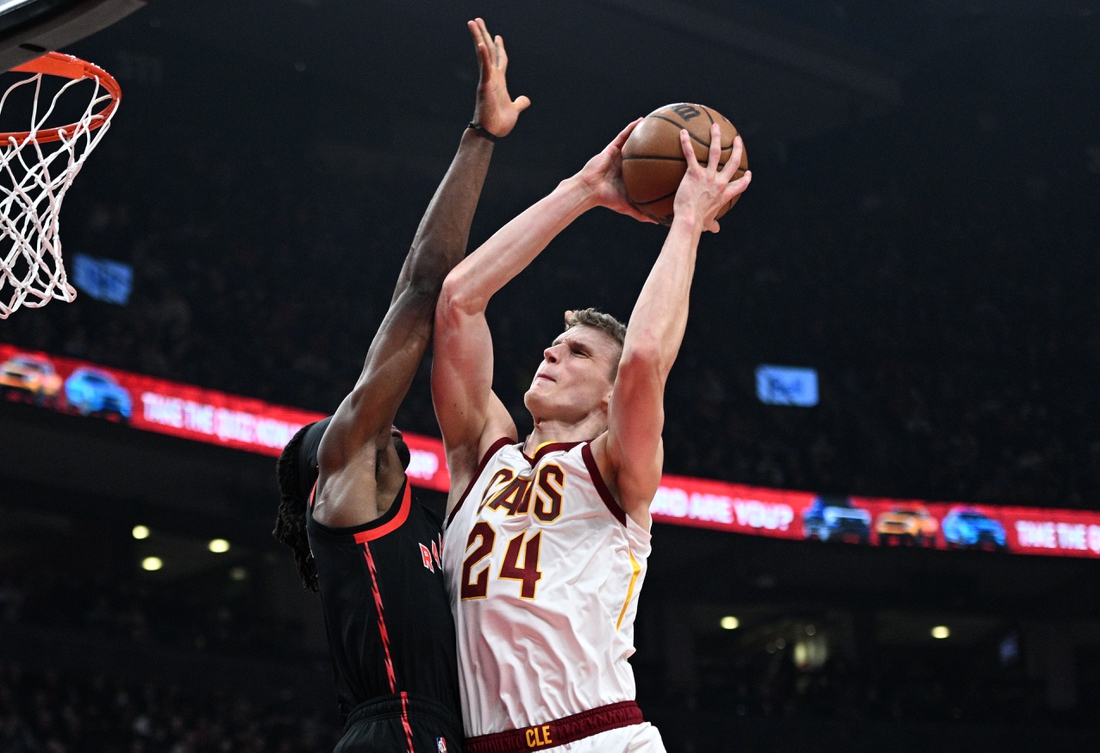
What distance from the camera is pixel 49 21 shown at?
9.03 feet

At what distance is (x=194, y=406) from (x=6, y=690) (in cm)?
353

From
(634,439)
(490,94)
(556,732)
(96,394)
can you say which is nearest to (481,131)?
(490,94)

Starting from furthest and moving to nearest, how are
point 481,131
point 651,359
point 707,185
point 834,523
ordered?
point 834,523 → point 481,131 → point 707,185 → point 651,359

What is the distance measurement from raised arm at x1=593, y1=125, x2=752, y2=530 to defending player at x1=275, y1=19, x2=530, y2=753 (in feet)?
1.85

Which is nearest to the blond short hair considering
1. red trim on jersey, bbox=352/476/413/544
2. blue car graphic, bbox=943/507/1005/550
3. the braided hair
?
red trim on jersey, bbox=352/476/413/544

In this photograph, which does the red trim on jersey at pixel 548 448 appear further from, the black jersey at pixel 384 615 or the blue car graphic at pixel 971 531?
the blue car graphic at pixel 971 531

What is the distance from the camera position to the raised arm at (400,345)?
10.2 ft

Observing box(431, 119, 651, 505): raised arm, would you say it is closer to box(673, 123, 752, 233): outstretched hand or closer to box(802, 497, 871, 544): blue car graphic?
box(673, 123, 752, 233): outstretched hand

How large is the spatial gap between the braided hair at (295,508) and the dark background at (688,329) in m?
9.62

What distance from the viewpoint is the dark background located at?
13555 millimetres

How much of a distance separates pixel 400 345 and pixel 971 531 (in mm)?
15477

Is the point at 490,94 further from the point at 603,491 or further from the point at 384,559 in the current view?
the point at 384,559

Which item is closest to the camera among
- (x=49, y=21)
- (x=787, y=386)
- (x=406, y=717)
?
(x=49, y=21)

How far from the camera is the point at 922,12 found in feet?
70.7
